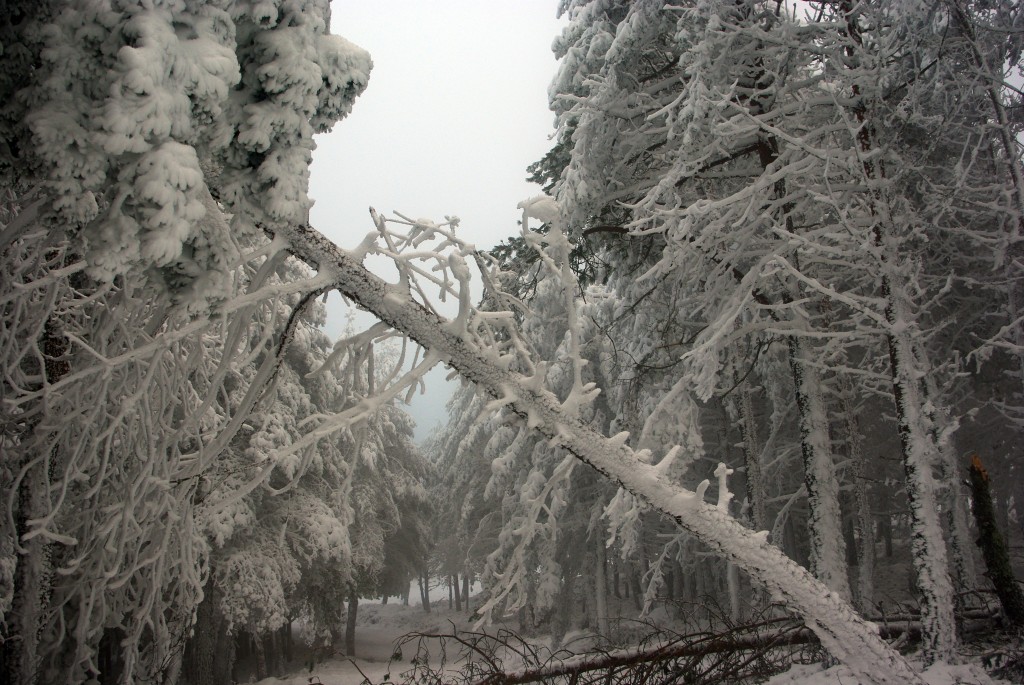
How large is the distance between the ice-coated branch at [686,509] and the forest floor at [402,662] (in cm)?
163

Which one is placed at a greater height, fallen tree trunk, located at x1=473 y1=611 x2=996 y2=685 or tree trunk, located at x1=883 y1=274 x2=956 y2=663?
tree trunk, located at x1=883 y1=274 x2=956 y2=663

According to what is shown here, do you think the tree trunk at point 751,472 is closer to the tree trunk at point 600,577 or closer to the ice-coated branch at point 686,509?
the tree trunk at point 600,577

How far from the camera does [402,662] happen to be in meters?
15.5

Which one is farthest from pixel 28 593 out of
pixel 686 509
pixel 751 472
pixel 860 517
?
pixel 860 517

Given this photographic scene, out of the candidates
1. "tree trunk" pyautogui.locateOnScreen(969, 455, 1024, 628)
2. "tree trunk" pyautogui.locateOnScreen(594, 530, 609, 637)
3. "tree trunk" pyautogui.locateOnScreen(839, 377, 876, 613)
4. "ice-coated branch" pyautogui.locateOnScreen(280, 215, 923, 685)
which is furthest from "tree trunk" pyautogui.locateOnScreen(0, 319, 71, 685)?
"tree trunk" pyautogui.locateOnScreen(594, 530, 609, 637)

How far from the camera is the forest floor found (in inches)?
Answer: 207

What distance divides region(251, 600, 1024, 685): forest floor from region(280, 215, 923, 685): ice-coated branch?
1.63 metres

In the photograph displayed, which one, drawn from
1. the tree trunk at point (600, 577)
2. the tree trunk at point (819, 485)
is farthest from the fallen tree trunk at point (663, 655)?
the tree trunk at point (600, 577)

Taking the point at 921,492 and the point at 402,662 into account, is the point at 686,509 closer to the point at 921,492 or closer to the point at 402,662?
the point at 921,492

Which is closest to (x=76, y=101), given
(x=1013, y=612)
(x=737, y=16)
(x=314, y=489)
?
(x=737, y=16)

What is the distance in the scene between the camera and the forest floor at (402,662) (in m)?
5.25

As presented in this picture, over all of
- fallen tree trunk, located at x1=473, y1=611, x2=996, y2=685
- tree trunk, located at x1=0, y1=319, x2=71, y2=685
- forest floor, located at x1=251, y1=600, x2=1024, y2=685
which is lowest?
forest floor, located at x1=251, y1=600, x2=1024, y2=685

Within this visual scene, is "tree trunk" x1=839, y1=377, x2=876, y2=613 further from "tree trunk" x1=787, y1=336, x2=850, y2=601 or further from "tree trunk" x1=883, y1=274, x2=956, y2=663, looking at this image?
"tree trunk" x1=883, y1=274, x2=956, y2=663

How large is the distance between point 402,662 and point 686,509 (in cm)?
1387
